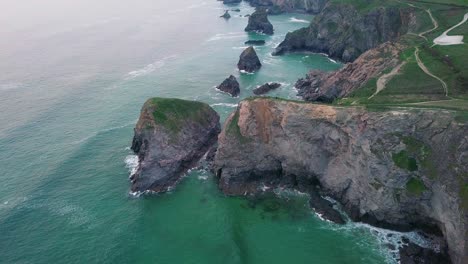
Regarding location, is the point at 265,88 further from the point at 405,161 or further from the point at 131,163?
the point at 405,161

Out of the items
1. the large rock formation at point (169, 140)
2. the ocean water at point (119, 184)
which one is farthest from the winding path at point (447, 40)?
the large rock formation at point (169, 140)

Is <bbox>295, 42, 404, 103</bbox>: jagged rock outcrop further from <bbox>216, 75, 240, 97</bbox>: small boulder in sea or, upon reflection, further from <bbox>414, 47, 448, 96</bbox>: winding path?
<bbox>216, 75, 240, 97</bbox>: small boulder in sea

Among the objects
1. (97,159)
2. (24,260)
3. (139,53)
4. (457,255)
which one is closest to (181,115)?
(97,159)

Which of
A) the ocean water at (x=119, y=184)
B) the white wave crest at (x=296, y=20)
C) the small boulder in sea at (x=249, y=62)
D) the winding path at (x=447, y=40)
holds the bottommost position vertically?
the ocean water at (x=119, y=184)

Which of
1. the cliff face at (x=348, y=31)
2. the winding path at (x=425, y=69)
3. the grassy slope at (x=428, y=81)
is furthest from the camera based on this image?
the cliff face at (x=348, y=31)

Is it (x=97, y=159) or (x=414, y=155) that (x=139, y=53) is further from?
(x=414, y=155)

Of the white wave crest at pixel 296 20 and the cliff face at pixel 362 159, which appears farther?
the white wave crest at pixel 296 20

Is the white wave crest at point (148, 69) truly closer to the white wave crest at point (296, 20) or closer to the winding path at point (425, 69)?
the white wave crest at point (296, 20)
